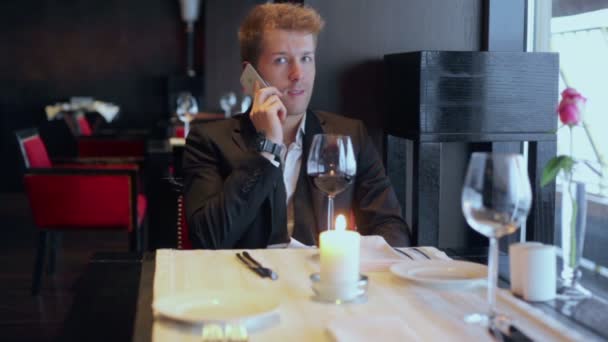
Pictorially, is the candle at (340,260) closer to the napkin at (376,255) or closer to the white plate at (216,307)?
the white plate at (216,307)

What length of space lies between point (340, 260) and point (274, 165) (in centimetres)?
95

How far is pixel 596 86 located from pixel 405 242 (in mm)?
1251

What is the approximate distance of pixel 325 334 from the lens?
4.39 ft

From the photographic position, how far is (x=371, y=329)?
131 centimetres

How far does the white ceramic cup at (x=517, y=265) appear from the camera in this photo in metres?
1.55

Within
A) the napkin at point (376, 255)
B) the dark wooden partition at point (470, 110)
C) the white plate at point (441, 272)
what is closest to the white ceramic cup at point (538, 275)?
the white plate at point (441, 272)

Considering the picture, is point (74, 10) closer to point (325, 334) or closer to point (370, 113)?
point (370, 113)

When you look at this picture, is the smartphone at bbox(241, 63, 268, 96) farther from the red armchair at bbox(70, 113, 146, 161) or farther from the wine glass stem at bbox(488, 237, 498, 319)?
the red armchair at bbox(70, 113, 146, 161)

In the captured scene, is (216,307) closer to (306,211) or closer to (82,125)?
(306,211)

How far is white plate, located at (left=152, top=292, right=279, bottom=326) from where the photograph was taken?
4.43 ft

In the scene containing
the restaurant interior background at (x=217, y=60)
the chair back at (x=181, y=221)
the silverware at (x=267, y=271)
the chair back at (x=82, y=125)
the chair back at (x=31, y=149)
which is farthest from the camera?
the chair back at (x=82, y=125)

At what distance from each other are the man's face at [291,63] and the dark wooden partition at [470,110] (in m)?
0.63

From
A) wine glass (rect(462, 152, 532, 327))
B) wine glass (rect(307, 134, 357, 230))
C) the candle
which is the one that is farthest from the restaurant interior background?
wine glass (rect(462, 152, 532, 327))

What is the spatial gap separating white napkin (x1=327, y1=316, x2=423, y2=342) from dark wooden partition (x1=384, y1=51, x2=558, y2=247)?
178 cm
